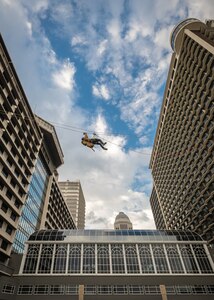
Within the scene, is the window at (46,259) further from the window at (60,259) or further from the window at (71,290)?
the window at (71,290)

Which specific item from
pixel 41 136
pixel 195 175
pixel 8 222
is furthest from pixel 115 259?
pixel 41 136

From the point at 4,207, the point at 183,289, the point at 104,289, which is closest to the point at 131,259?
the point at 104,289

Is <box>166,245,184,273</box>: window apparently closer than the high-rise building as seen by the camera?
No

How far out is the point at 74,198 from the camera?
154750 millimetres

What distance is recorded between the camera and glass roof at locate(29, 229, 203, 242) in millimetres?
44906

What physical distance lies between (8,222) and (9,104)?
893 inches

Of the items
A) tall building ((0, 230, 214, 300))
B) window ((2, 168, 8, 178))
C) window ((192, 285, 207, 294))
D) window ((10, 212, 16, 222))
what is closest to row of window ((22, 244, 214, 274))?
tall building ((0, 230, 214, 300))

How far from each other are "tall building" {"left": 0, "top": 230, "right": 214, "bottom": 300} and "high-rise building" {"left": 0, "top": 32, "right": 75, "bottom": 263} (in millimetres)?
5152

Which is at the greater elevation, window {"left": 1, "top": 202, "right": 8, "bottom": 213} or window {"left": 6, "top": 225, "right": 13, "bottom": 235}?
window {"left": 1, "top": 202, "right": 8, "bottom": 213}

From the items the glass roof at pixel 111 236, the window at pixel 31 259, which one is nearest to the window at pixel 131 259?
the glass roof at pixel 111 236

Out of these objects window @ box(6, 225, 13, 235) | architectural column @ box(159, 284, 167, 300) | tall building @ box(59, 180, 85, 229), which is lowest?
architectural column @ box(159, 284, 167, 300)

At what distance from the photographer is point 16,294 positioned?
118ft

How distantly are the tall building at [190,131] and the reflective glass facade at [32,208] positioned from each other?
1674 inches

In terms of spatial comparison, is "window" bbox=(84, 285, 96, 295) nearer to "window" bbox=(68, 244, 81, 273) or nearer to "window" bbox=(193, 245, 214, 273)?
"window" bbox=(68, 244, 81, 273)
